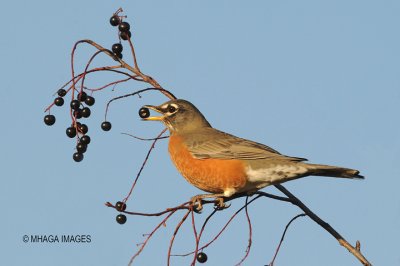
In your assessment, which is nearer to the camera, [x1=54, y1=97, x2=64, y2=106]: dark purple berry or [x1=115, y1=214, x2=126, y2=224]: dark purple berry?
[x1=115, y1=214, x2=126, y2=224]: dark purple berry

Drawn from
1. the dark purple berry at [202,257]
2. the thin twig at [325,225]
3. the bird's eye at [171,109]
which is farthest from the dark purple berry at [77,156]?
the bird's eye at [171,109]

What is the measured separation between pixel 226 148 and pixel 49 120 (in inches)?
73.9

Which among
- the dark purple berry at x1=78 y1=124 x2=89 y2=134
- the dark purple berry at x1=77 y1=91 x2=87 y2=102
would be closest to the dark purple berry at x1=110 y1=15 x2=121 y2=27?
the dark purple berry at x1=77 y1=91 x2=87 y2=102

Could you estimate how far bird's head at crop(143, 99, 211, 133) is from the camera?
6043 millimetres

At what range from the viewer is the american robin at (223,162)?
16.6ft

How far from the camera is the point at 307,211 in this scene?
387cm

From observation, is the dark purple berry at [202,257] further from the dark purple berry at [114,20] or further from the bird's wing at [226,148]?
the dark purple berry at [114,20]

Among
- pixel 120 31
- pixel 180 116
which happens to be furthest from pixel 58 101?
pixel 180 116

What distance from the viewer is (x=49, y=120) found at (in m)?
4.64

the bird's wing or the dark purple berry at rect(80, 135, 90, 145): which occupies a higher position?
A: the bird's wing

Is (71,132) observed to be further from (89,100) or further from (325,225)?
(325,225)

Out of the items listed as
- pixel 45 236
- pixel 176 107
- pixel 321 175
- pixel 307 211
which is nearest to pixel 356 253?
pixel 307 211

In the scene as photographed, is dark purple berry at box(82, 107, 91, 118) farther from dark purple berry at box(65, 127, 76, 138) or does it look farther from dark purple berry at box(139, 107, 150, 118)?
dark purple berry at box(139, 107, 150, 118)

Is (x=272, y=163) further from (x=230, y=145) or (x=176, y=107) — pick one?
(x=176, y=107)
